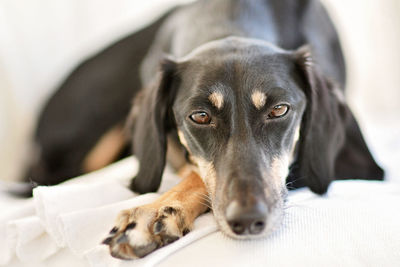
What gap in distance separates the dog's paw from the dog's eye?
532 mm

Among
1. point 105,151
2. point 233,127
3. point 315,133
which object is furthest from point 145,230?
point 105,151

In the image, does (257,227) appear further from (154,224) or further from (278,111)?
(278,111)

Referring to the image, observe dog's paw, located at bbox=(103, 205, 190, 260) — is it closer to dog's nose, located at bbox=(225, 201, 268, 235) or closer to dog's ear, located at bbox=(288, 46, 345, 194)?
dog's nose, located at bbox=(225, 201, 268, 235)

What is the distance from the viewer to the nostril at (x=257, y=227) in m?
1.40

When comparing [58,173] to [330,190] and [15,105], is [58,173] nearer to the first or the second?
[15,105]

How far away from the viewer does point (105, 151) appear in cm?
311

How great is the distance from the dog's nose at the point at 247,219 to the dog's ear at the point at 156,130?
633 mm

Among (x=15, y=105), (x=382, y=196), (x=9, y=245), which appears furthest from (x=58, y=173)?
(x=382, y=196)

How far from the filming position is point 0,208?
182cm

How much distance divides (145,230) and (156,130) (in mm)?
672

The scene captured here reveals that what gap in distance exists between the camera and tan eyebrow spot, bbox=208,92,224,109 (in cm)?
171

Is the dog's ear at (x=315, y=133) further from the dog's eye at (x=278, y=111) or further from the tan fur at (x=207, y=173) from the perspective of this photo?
the tan fur at (x=207, y=173)

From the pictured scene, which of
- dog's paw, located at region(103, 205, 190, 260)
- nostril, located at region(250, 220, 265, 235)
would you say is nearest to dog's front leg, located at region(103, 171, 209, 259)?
dog's paw, located at region(103, 205, 190, 260)

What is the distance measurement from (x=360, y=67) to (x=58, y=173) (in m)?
2.49
